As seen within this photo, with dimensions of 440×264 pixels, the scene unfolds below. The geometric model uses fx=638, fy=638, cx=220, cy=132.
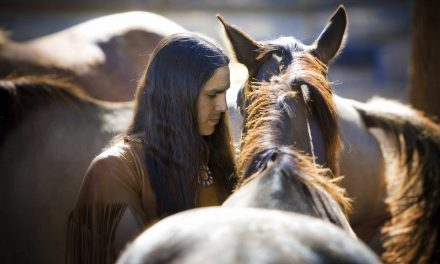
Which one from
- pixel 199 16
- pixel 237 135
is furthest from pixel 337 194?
pixel 199 16

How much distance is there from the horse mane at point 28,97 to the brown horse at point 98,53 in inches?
11.5

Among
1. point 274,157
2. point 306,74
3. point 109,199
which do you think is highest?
point 306,74

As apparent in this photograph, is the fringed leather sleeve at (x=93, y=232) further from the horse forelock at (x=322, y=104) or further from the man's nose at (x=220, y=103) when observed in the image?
the horse forelock at (x=322, y=104)

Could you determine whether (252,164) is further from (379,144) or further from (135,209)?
(379,144)

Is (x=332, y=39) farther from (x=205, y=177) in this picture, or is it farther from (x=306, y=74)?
(x=205, y=177)

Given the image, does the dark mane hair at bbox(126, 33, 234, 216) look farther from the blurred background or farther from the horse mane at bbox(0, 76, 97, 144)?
the blurred background

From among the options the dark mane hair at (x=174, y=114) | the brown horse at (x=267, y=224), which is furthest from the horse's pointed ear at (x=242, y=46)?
the brown horse at (x=267, y=224)

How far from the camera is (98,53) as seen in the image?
162 inches

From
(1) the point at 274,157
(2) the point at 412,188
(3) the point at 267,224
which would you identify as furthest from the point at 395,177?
(3) the point at 267,224

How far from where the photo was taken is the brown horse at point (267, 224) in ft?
4.37

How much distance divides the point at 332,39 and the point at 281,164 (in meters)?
1.06

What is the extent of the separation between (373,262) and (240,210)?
0.33 meters

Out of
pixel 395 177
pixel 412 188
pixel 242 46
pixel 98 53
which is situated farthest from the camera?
pixel 98 53

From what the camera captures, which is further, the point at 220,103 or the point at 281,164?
the point at 220,103
